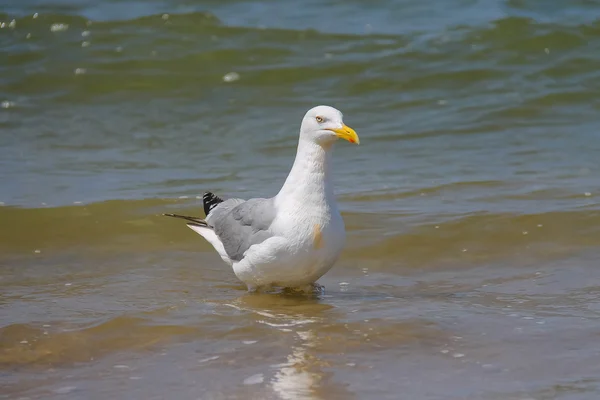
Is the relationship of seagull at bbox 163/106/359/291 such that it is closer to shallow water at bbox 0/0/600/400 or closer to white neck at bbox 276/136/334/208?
white neck at bbox 276/136/334/208

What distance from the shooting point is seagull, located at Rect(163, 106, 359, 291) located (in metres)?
5.57

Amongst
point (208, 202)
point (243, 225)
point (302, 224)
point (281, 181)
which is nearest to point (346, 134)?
point (302, 224)

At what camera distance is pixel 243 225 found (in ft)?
19.7

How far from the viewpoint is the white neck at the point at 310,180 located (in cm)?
567

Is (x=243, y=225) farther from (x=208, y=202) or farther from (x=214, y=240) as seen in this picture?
(x=208, y=202)

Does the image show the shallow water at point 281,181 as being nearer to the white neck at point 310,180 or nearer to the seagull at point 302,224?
the seagull at point 302,224

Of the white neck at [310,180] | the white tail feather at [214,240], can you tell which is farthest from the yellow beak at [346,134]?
the white tail feather at [214,240]

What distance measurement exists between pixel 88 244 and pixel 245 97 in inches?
197

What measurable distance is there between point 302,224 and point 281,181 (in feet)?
11.6

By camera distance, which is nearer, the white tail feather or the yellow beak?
the yellow beak

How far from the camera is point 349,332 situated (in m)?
5.20

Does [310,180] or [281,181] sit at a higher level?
[310,180]

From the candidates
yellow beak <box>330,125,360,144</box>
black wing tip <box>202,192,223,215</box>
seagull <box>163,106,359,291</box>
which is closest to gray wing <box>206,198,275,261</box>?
seagull <box>163,106,359,291</box>

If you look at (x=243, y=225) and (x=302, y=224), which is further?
(x=243, y=225)
